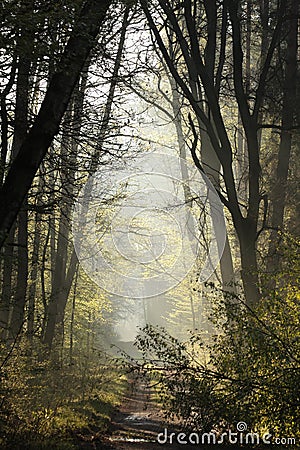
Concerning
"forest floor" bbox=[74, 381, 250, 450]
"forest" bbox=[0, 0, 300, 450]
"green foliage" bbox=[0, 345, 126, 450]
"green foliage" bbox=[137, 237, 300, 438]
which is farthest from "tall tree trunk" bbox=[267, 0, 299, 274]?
"green foliage" bbox=[0, 345, 126, 450]

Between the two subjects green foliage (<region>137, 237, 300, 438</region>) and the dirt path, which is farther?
the dirt path

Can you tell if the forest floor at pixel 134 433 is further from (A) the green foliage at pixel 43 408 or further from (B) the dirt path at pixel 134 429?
(A) the green foliage at pixel 43 408

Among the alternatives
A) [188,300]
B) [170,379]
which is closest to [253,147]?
[170,379]

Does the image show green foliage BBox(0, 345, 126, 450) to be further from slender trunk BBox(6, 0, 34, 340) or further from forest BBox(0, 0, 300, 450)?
slender trunk BBox(6, 0, 34, 340)

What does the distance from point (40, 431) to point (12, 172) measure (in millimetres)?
4734

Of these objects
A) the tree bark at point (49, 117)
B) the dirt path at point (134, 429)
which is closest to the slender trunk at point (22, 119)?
the tree bark at point (49, 117)

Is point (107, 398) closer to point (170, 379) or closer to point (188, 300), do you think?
point (170, 379)

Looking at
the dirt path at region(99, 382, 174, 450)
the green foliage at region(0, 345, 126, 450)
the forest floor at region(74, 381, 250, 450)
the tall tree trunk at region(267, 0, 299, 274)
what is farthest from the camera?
the tall tree trunk at region(267, 0, 299, 274)

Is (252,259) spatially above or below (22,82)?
below

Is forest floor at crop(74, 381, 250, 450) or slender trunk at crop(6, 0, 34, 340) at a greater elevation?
slender trunk at crop(6, 0, 34, 340)

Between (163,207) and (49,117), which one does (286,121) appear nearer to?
(163,207)

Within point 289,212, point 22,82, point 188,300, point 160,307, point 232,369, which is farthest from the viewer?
point 160,307

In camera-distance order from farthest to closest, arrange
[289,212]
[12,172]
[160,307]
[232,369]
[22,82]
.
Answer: [160,307], [289,212], [22,82], [232,369], [12,172]

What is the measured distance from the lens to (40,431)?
30.6ft
